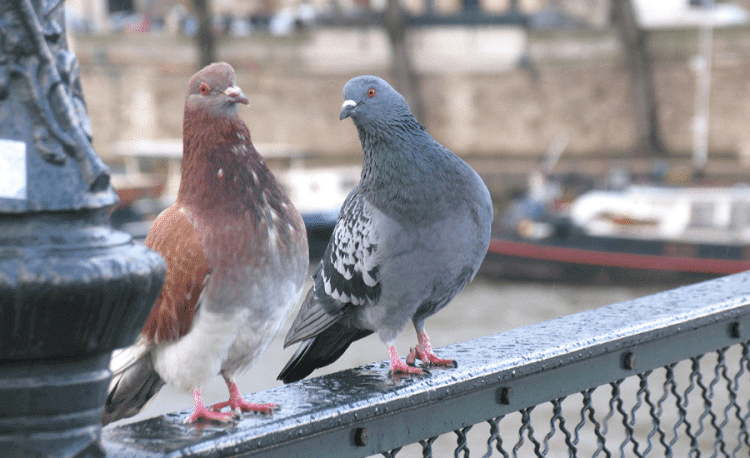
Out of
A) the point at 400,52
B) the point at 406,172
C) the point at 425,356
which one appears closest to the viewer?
the point at 425,356

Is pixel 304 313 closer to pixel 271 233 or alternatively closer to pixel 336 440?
pixel 271 233

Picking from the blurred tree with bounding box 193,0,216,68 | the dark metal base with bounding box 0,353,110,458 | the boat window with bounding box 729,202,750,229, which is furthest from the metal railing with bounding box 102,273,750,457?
the blurred tree with bounding box 193,0,216,68

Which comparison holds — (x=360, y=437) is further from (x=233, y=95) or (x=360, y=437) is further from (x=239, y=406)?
(x=233, y=95)

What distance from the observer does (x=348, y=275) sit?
5.37 feet

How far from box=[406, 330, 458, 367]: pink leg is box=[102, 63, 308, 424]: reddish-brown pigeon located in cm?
23

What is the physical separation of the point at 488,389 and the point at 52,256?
0.74 metres

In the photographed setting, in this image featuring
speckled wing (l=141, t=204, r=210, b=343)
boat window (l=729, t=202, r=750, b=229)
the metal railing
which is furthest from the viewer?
boat window (l=729, t=202, r=750, b=229)

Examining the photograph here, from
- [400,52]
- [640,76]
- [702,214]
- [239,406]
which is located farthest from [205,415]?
[400,52]

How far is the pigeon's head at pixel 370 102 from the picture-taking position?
5.38 feet

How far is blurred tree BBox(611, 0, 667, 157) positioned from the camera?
21.0 meters

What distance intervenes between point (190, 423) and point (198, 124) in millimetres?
461

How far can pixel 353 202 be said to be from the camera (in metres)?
1.66

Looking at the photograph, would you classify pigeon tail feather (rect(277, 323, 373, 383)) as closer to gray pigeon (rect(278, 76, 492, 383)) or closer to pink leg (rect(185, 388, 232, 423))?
gray pigeon (rect(278, 76, 492, 383))

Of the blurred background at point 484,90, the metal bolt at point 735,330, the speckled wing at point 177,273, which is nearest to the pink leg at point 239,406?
the speckled wing at point 177,273
